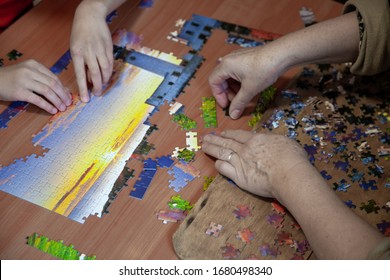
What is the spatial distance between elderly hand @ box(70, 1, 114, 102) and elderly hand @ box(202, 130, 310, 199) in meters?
A: 0.48

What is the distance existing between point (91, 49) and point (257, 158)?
0.74 metres

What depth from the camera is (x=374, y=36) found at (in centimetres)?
156

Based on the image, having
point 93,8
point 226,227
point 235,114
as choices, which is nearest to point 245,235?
point 226,227

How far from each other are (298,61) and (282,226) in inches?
23.9

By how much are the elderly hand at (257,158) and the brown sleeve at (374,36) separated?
0.41 metres

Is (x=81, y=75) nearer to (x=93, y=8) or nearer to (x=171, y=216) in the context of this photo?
(x=93, y=8)

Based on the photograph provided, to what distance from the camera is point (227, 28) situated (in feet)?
6.43

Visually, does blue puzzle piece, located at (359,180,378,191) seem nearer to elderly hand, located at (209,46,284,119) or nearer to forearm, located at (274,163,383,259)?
forearm, located at (274,163,383,259)

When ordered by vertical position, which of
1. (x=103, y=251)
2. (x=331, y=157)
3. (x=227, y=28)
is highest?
(x=227, y=28)

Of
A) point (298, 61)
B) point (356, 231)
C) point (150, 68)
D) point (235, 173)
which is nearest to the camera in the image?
point (356, 231)

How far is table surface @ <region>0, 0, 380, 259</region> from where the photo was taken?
55.9 inches

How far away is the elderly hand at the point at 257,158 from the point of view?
144 centimetres

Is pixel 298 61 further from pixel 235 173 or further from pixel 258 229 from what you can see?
pixel 258 229

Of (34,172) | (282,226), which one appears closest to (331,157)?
(282,226)
